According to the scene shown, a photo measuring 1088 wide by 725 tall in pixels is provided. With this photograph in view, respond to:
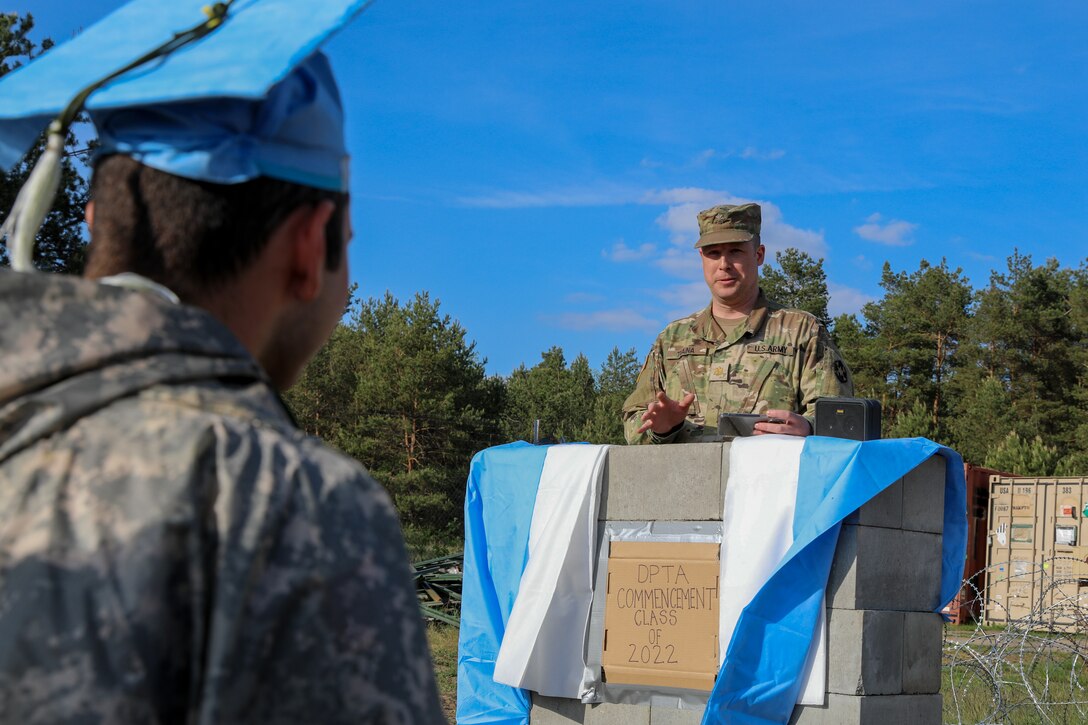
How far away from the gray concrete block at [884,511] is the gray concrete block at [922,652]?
1.39 ft

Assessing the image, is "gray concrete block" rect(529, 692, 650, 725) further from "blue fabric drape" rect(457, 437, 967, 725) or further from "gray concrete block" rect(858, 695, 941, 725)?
"gray concrete block" rect(858, 695, 941, 725)

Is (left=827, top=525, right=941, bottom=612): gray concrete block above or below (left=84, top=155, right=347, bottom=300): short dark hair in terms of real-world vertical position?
below

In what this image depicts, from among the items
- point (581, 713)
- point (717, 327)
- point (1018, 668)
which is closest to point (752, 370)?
point (717, 327)

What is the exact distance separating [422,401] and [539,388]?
27303 millimetres

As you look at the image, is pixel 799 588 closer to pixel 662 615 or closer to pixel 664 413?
pixel 662 615

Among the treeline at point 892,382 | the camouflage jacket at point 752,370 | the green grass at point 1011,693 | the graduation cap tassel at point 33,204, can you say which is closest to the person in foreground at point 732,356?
the camouflage jacket at point 752,370

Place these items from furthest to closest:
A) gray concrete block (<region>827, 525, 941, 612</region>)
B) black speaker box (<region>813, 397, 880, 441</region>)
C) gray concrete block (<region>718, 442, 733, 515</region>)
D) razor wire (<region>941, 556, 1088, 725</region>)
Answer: razor wire (<region>941, 556, 1088, 725</region>) → gray concrete block (<region>718, 442, 733, 515</region>) → black speaker box (<region>813, 397, 880, 441</region>) → gray concrete block (<region>827, 525, 941, 612</region>)

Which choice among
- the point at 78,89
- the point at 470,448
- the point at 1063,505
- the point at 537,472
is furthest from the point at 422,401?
the point at 78,89

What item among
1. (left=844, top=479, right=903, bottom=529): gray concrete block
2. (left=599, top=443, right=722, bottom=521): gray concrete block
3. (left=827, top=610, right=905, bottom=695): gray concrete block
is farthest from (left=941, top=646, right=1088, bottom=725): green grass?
(left=599, top=443, right=722, bottom=521): gray concrete block

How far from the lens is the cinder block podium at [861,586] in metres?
4.93

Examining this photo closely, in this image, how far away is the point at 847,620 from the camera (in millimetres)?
4938

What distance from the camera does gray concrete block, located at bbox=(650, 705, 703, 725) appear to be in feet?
17.0

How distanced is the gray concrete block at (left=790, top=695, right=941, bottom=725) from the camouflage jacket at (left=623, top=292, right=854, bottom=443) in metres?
1.30

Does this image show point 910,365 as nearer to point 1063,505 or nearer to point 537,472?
point 1063,505
